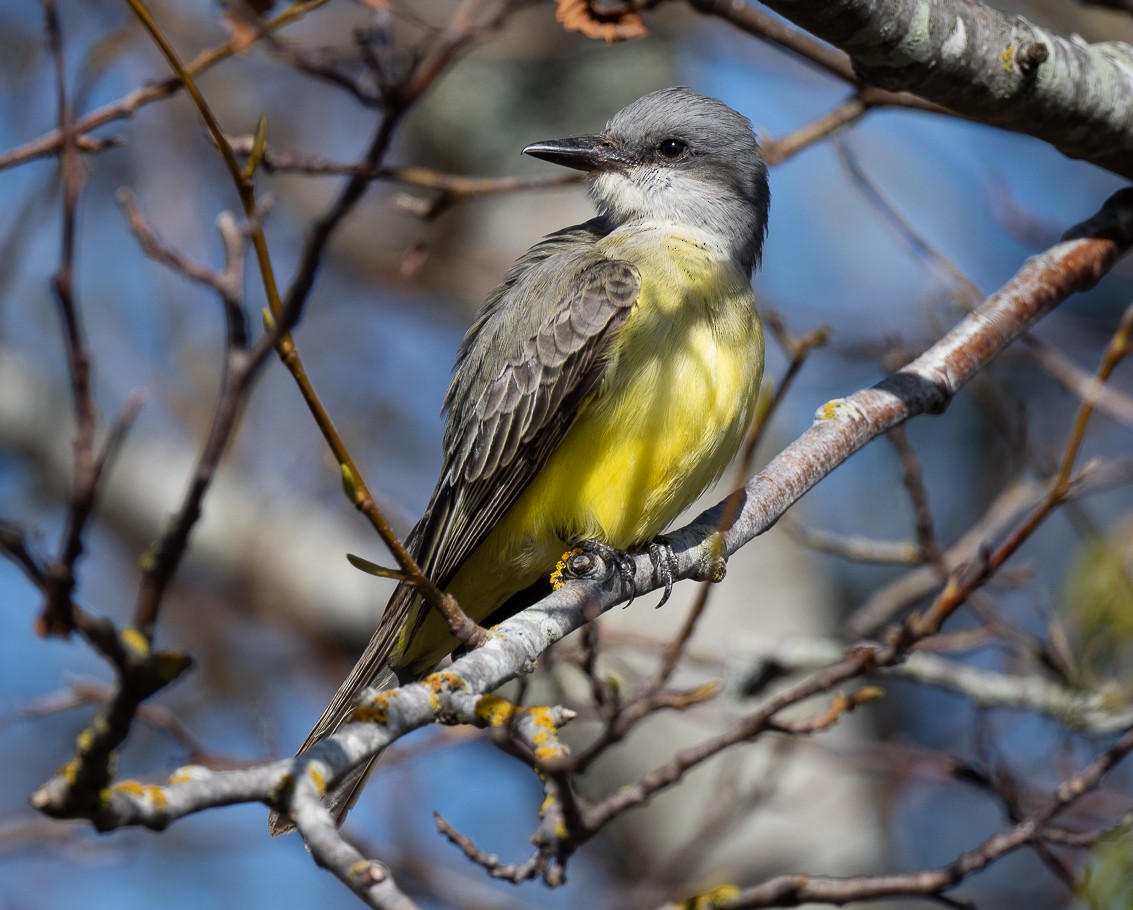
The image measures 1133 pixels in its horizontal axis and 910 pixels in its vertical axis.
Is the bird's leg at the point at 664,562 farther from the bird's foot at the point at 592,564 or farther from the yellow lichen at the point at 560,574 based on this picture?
the yellow lichen at the point at 560,574

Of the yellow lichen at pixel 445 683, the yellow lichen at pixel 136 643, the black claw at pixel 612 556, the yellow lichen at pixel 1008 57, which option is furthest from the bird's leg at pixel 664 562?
the yellow lichen at pixel 136 643

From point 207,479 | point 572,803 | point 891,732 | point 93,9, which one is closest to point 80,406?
point 207,479

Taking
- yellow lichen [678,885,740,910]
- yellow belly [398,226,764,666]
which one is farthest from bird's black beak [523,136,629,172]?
yellow lichen [678,885,740,910]

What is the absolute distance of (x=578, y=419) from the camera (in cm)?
411

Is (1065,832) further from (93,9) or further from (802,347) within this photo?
(93,9)

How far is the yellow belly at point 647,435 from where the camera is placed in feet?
13.0

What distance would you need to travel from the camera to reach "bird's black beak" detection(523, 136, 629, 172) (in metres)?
4.82

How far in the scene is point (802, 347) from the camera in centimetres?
344

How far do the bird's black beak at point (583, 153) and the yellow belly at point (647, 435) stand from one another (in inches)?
29.5

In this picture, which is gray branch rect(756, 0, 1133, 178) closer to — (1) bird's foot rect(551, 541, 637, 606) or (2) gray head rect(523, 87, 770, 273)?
(2) gray head rect(523, 87, 770, 273)

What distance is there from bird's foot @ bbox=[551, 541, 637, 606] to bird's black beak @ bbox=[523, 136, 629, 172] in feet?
5.31

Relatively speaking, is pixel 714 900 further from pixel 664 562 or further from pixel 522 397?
pixel 522 397

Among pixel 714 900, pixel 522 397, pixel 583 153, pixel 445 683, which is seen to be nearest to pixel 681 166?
pixel 583 153

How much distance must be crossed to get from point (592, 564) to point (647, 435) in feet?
1.85
